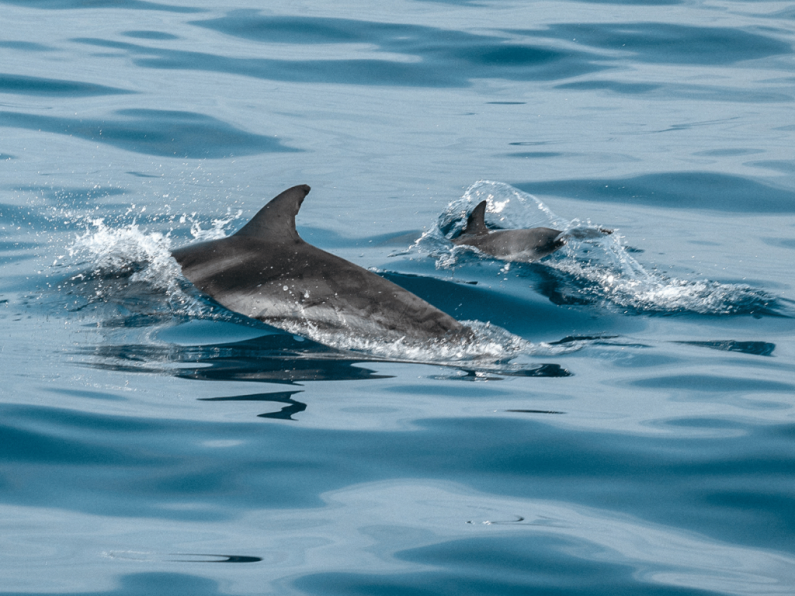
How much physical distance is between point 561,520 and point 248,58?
19860 mm

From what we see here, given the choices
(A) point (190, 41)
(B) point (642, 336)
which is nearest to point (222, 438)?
(B) point (642, 336)

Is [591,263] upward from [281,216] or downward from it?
downward

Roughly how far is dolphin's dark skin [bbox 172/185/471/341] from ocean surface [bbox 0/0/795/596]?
0.14 meters

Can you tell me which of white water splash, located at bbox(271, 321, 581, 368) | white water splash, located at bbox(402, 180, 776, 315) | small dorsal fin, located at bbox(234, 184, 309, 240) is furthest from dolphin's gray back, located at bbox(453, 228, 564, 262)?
small dorsal fin, located at bbox(234, 184, 309, 240)

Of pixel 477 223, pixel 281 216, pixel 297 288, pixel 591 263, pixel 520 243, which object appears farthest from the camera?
pixel 477 223

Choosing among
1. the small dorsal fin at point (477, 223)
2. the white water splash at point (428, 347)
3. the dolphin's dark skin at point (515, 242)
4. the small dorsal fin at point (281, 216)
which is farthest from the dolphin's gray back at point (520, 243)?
the small dorsal fin at point (281, 216)

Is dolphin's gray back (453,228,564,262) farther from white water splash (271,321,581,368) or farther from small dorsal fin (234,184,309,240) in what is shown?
small dorsal fin (234,184,309,240)

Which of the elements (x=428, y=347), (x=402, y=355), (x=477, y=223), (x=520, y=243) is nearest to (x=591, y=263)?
(x=520, y=243)

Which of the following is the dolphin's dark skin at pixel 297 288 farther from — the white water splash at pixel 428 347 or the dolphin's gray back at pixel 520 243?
the dolphin's gray back at pixel 520 243

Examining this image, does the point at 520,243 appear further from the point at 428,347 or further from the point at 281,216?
the point at 428,347

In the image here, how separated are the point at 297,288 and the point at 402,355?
1.02 meters

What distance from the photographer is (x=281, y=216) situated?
8570 mm

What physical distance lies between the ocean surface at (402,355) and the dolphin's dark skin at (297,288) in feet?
0.46

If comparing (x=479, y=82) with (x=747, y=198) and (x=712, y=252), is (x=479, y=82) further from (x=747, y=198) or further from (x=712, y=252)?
(x=712, y=252)
